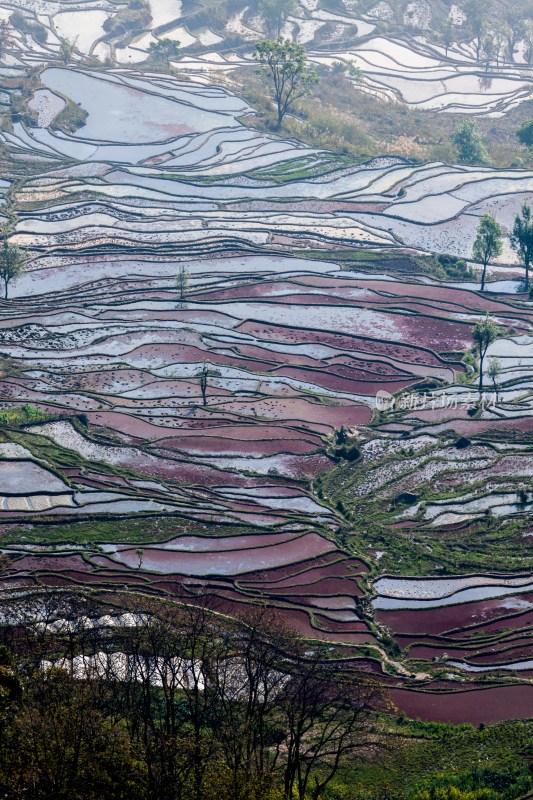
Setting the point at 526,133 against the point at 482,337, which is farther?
the point at 526,133

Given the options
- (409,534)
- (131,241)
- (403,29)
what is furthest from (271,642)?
(403,29)

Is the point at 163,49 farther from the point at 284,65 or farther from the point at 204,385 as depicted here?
the point at 204,385

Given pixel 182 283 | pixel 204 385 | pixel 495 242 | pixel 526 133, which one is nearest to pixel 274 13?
pixel 526 133

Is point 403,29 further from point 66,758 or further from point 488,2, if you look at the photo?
point 66,758

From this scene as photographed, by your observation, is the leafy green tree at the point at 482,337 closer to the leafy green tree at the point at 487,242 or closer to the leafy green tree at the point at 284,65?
the leafy green tree at the point at 487,242

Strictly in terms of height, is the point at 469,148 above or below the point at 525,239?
above
